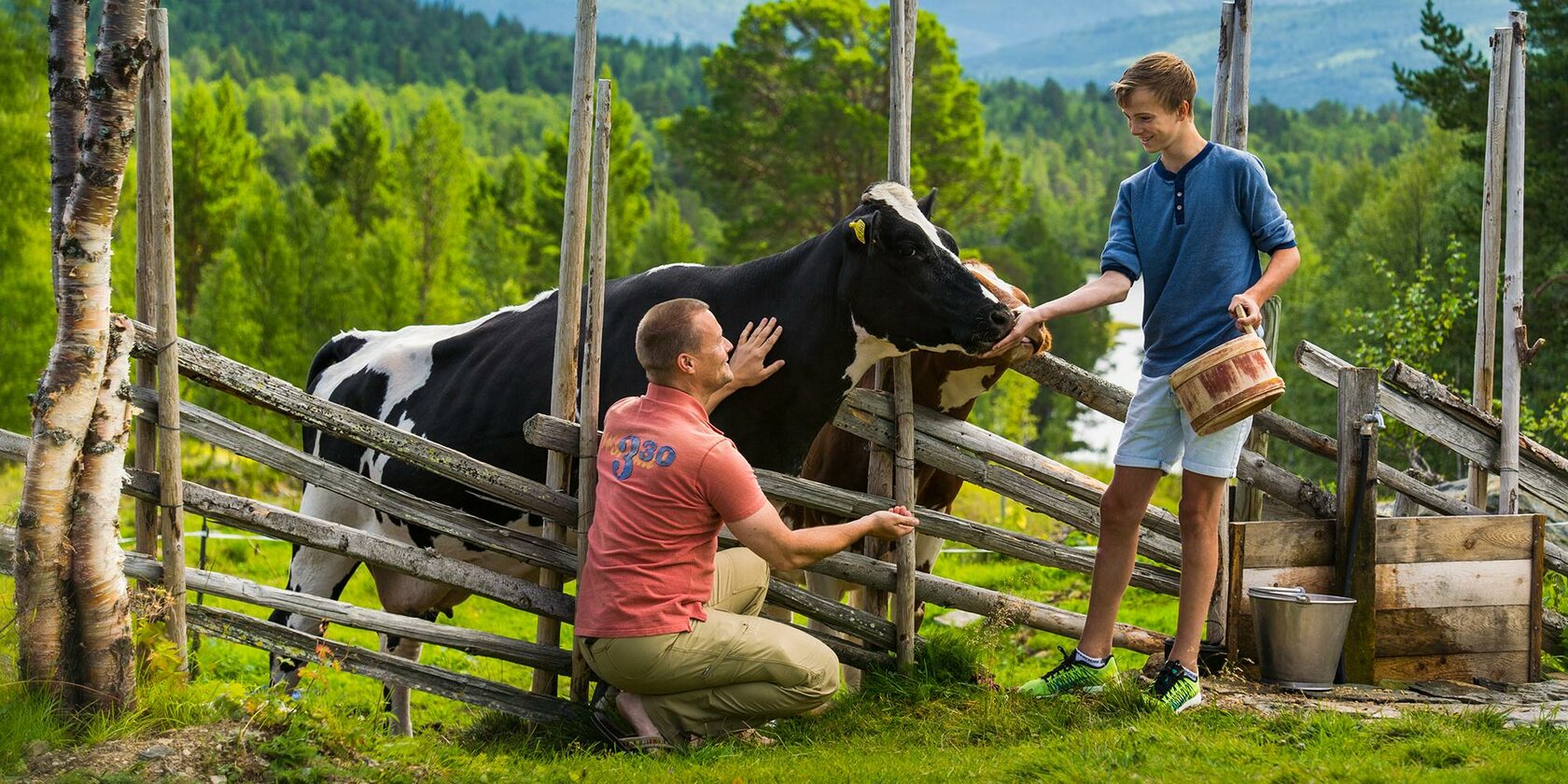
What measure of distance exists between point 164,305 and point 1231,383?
358cm

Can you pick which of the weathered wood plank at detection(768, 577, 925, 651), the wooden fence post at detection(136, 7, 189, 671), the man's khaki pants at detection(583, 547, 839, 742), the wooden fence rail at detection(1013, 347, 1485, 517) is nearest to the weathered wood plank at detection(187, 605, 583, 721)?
the wooden fence post at detection(136, 7, 189, 671)

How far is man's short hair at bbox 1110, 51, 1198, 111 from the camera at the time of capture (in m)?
4.54

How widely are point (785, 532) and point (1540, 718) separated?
Answer: 2.63 meters

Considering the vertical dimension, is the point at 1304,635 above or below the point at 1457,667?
above

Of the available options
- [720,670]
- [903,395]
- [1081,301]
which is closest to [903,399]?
[903,395]

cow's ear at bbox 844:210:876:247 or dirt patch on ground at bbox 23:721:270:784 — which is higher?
cow's ear at bbox 844:210:876:247

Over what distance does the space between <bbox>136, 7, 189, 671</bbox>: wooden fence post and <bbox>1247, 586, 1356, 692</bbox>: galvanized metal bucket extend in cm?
398

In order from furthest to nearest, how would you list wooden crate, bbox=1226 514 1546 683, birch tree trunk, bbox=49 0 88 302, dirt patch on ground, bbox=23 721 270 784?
wooden crate, bbox=1226 514 1546 683
birch tree trunk, bbox=49 0 88 302
dirt patch on ground, bbox=23 721 270 784

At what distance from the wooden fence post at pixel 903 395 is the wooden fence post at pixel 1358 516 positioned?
1.75m

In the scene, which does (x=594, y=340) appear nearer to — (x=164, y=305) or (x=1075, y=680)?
(x=164, y=305)

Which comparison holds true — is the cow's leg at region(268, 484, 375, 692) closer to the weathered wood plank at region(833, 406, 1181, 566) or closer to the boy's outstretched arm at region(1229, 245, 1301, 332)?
the weathered wood plank at region(833, 406, 1181, 566)

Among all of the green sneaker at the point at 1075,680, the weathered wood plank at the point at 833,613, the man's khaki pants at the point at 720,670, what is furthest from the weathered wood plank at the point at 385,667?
the green sneaker at the point at 1075,680

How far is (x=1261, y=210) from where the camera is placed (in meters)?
4.63

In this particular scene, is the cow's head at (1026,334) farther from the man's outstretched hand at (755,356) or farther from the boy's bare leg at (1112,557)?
the man's outstretched hand at (755,356)
